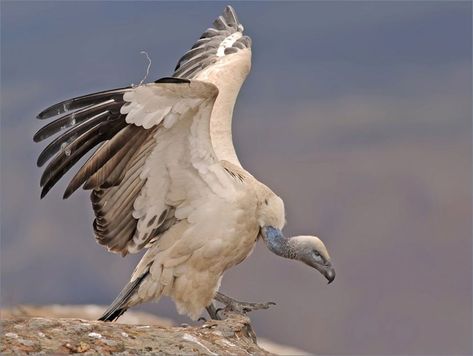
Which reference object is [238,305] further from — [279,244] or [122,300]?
[122,300]

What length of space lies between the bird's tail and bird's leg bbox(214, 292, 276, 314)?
678mm

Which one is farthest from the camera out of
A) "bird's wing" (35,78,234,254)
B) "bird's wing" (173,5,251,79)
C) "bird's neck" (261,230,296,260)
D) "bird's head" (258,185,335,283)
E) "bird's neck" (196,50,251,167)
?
"bird's wing" (173,5,251,79)

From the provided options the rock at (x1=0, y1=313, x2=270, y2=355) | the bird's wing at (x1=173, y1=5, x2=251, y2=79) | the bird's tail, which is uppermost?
A: the bird's wing at (x1=173, y1=5, x2=251, y2=79)

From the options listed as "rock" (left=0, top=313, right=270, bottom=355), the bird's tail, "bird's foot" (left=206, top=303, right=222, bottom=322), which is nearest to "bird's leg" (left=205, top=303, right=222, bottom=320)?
"bird's foot" (left=206, top=303, right=222, bottom=322)

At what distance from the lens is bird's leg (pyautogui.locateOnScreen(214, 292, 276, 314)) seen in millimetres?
8711

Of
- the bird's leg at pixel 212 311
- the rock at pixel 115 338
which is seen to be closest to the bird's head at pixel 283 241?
the bird's leg at pixel 212 311

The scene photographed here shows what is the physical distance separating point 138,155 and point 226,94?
6.09ft

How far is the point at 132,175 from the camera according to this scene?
320 inches

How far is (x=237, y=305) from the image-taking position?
8758 mm

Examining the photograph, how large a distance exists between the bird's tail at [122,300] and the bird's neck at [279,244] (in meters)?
1.01

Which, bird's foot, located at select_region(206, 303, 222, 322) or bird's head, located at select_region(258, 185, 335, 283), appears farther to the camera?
bird's foot, located at select_region(206, 303, 222, 322)

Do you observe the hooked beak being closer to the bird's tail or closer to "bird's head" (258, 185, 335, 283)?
"bird's head" (258, 185, 335, 283)

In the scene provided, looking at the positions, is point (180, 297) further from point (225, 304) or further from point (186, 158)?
point (186, 158)

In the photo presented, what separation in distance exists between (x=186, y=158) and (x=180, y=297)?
1.17 meters
